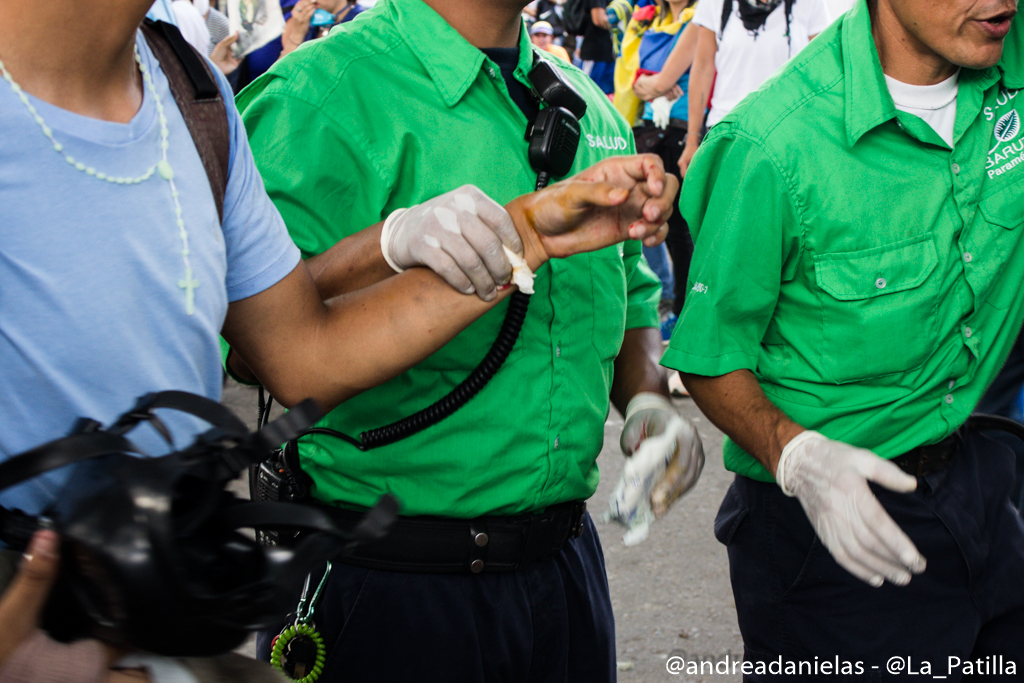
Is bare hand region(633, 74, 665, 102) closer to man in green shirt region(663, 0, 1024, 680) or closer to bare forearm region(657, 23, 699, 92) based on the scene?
bare forearm region(657, 23, 699, 92)

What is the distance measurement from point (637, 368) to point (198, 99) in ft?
3.66

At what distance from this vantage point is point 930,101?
198 cm

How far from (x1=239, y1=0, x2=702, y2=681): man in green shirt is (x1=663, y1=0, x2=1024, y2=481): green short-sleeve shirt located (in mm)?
385

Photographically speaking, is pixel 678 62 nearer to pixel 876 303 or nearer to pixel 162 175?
pixel 876 303

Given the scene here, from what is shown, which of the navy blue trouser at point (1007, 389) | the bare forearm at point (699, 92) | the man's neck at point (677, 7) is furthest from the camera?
the man's neck at point (677, 7)

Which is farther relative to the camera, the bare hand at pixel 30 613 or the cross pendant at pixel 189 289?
the cross pendant at pixel 189 289

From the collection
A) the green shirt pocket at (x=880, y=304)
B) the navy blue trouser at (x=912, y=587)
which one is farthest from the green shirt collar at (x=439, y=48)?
the navy blue trouser at (x=912, y=587)

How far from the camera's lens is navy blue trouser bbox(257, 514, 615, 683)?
5.17ft

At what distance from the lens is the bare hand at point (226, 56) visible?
18.1 ft

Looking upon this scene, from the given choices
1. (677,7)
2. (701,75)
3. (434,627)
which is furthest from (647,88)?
(434,627)

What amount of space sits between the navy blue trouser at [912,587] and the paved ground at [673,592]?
1.21 metres

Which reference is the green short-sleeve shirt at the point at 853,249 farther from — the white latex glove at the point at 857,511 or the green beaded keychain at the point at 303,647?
the green beaded keychain at the point at 303,647

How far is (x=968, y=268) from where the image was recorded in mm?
1918

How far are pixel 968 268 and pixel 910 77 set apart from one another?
16.9 inches
